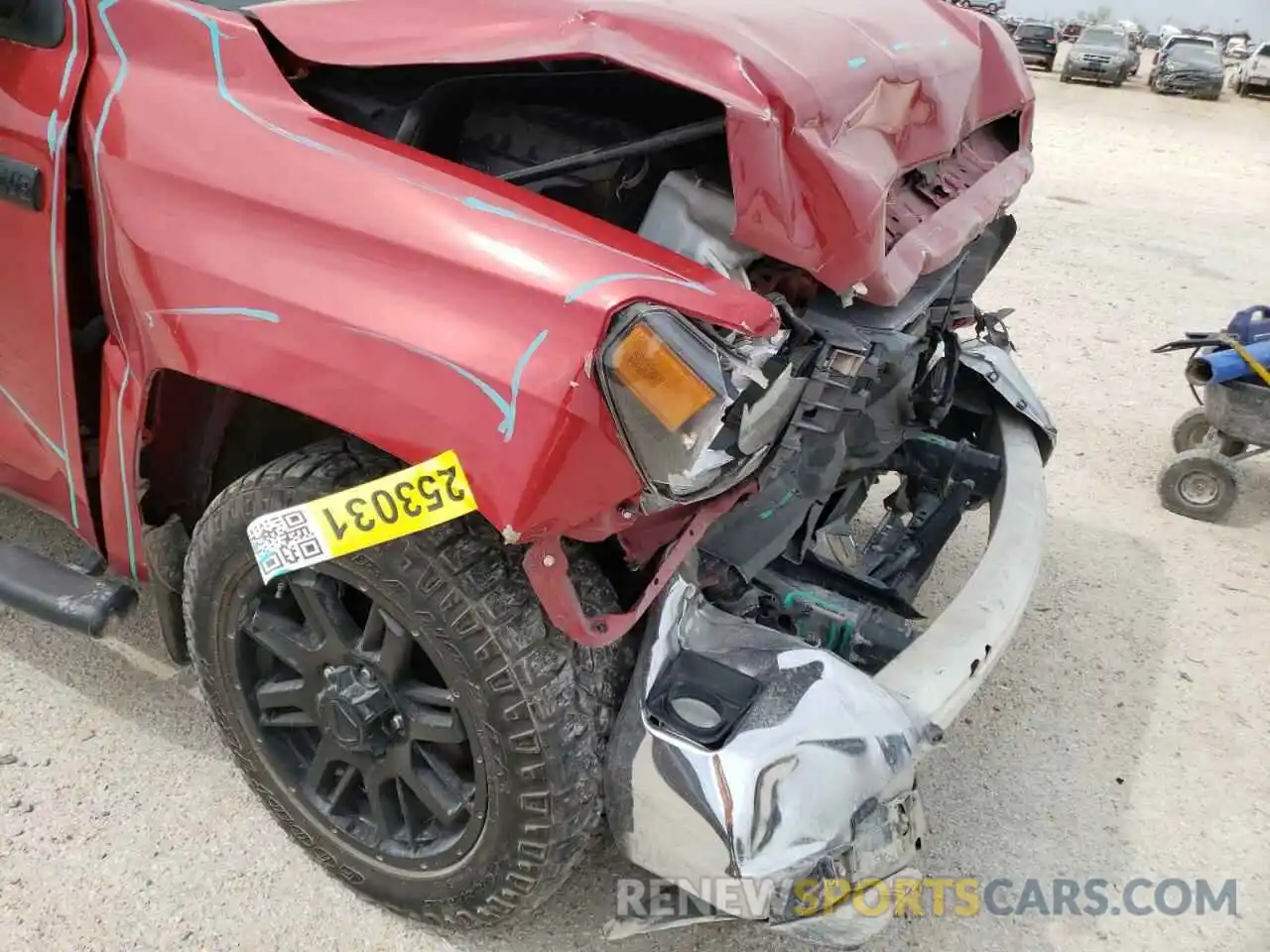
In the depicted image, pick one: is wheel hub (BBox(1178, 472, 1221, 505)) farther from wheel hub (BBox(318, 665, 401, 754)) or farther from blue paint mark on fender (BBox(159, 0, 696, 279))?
wheel hub (BBox(318, 665, 401, 754))

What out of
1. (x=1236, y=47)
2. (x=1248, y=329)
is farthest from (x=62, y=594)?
(x=1236, y=47)

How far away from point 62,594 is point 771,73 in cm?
182

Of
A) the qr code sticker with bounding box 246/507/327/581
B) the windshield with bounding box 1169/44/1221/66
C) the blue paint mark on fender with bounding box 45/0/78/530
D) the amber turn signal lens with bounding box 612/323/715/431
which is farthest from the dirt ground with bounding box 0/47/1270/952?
the windshield with bounding box 1169/44/1221/66

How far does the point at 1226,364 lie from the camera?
11.8 ft

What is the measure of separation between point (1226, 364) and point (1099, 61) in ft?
60.6

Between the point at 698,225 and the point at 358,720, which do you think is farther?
the point at 358,720

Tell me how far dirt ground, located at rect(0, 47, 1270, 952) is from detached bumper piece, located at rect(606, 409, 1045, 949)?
470 mm

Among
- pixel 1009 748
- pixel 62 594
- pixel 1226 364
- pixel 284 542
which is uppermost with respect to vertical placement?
pixel 284 542

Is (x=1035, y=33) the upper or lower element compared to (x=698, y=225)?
lower

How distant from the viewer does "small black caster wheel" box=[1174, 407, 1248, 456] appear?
3.94 m

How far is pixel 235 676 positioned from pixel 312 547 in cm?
47

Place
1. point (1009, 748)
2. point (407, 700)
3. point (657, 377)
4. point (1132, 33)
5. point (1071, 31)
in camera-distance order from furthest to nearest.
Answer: point (1071, 31)
point (1132, 33)
point (1009, 748)
point (407, 700)
point (657, 377)

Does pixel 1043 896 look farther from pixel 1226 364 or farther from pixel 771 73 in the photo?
pixel 1226 364

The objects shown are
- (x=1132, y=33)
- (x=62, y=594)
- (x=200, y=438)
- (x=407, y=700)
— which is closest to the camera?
(x=407, y=700)
